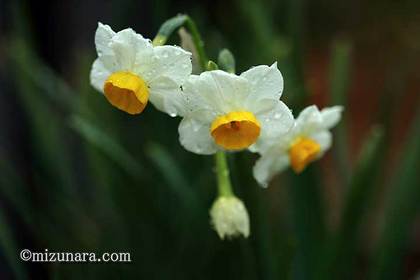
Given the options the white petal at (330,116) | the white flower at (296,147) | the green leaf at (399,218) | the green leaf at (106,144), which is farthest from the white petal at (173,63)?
the green leaf at (399,218)

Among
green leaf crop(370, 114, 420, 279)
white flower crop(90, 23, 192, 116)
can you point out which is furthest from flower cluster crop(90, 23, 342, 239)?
green leaf crop(370, 114, 420, 279)

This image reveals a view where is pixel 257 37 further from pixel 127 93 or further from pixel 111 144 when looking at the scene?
pixel 127 93

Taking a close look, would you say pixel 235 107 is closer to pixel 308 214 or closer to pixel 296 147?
pixel 296 147

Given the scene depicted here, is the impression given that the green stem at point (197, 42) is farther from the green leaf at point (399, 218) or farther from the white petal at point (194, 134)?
the green leaf at point (399, 218)

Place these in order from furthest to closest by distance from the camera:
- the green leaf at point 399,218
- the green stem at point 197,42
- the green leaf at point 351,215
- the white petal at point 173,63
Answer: the green leaf at point 399,218, the green leaf at point 351,215, the green stem at point 197,42, the white petal at point 173,63

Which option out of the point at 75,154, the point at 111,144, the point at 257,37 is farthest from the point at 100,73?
the point at 75,154

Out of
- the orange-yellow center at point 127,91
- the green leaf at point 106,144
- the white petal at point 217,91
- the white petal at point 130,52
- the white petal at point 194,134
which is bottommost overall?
the white petal at point 194,134

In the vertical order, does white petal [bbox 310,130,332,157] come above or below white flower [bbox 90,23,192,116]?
above

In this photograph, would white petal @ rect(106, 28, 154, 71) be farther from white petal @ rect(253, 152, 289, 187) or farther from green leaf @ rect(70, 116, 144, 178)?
green leaf @ rect(70, 116, 144, 178)

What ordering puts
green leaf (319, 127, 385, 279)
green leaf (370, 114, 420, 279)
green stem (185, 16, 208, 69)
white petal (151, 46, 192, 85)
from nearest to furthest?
1. white petal (151, 46, 192, 85)
2. green stem (185, 16, 208, 69)
3. green leaf (319, 127, 385, 279)
4. green leaf (370, 114, 420, 279)
